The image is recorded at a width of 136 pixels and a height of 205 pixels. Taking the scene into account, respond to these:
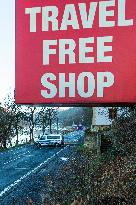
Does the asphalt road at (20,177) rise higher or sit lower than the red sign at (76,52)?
lower

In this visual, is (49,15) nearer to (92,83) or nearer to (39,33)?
(39,33)

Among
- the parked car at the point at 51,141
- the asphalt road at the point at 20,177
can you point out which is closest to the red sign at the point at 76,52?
the asphalt road at the point at 20,177

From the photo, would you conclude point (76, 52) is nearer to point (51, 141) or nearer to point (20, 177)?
point (20, 177)

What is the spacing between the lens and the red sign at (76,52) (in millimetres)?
3270

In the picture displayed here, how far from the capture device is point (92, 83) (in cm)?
329

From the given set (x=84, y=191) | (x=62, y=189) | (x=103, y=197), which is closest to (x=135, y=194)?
(x=103, y=197)

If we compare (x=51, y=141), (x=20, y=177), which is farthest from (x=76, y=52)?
(x=51, y=141)

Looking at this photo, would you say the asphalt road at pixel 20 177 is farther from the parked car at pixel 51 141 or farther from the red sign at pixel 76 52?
the red sign at pixel 76 52

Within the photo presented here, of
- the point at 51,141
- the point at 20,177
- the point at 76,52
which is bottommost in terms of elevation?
the point at 51,141

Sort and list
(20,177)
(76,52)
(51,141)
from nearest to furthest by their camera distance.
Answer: (76,52), (20,177), (51,141)

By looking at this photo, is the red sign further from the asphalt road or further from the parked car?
the parked car

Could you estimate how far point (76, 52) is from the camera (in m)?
3.29

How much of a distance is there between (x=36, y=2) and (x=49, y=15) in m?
0.16

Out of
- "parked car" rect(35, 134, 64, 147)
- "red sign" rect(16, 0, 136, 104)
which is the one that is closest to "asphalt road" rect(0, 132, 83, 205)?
"parked car" rect(35, 134, 64, 147)
